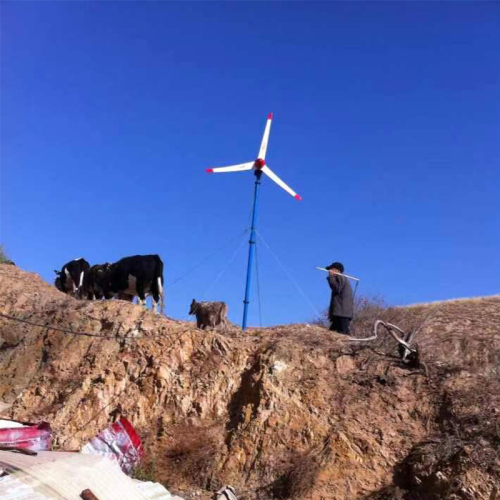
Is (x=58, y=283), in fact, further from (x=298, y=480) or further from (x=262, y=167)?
(x=298, y=480)

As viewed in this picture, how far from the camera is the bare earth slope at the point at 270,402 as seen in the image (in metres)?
7.99

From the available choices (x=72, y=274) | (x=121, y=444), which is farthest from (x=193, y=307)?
(x=72, y=274)

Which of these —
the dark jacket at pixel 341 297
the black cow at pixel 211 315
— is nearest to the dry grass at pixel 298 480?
the black cow at pixel 211 315

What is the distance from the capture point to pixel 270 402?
9477mm

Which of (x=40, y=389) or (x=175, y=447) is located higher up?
(x=40, y=389)

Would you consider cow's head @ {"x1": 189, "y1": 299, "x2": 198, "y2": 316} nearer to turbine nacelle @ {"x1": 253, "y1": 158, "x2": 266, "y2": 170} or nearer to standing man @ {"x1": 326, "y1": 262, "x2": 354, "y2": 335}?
standing man @ {"x1": 326, "y1": 262, "x2": 354, "y2": 335}

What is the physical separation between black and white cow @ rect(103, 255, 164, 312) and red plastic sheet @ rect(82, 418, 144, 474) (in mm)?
7546

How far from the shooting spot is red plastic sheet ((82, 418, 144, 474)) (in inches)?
332

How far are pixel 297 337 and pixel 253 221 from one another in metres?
2.95

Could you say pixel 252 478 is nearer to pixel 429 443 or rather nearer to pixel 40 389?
pixel 429 443

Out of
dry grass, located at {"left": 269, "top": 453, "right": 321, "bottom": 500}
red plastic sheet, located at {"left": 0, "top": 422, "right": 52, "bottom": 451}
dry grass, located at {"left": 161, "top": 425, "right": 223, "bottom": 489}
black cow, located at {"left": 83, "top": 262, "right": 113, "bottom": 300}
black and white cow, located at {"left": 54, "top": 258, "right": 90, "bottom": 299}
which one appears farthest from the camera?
black and white cow, located at {"left": 54, "top": 258, "right": 90, "bottom": 299}

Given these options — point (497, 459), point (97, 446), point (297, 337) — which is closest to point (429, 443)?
point (497, 459)

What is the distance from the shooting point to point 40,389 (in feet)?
35.7

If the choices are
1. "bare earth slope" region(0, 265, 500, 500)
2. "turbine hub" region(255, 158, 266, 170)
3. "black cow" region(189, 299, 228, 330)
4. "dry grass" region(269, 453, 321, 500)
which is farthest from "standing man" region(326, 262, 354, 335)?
"dry grass" region(269, 453, 321, 500)
